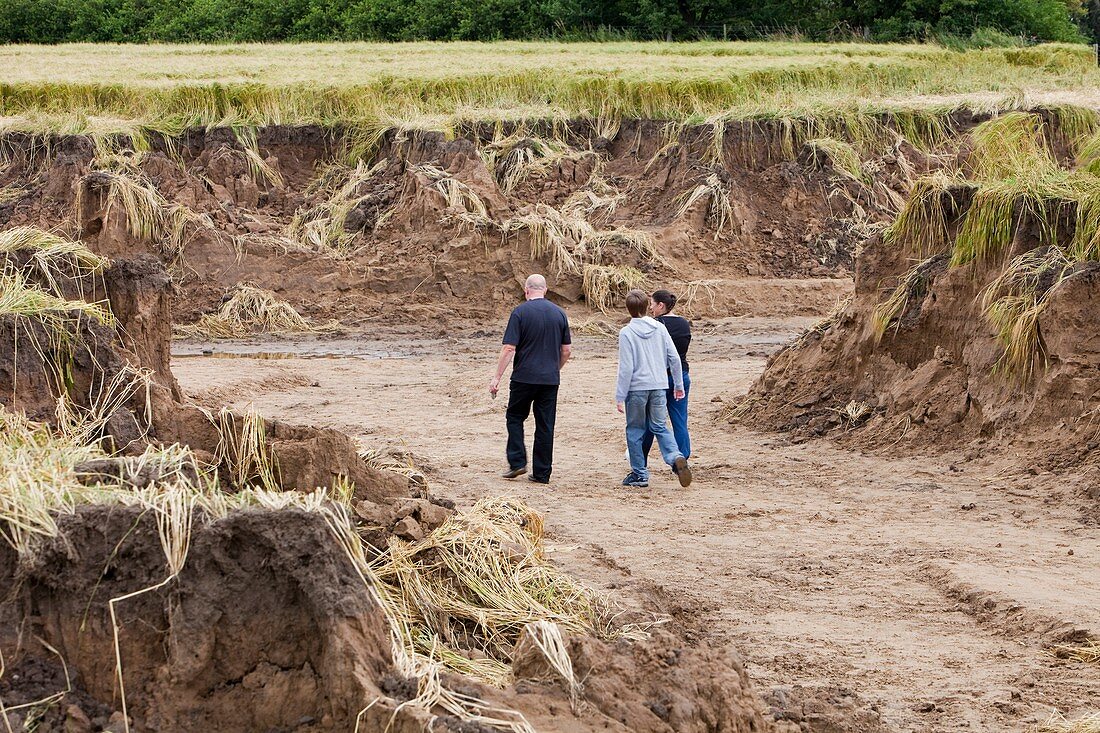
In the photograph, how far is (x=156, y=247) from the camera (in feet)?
66.4

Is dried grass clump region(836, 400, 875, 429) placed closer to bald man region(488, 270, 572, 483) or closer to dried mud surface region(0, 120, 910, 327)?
bald man region(488, 270, 572, 483)

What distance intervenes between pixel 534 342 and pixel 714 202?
12748 millimetres

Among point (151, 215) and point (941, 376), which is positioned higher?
point (151, 215)

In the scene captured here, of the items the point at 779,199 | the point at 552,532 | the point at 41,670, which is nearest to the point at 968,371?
the point at 552,532

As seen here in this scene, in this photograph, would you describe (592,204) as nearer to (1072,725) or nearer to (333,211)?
(333,211)

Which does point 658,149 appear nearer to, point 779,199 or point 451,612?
point 779,199

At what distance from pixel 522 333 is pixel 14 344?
3.71m

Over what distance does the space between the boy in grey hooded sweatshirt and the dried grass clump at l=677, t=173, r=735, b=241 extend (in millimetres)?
12317

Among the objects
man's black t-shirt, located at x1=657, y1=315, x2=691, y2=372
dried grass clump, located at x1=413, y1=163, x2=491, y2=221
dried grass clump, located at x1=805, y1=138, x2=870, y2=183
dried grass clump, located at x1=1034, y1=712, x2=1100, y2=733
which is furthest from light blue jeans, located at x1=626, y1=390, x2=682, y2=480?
dried grass clump, located at x1=805, y1=138, x2=870, y2=183

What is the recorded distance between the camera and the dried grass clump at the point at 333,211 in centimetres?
2106

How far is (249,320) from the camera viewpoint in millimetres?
19234

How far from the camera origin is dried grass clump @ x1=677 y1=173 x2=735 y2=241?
2145 centimetres

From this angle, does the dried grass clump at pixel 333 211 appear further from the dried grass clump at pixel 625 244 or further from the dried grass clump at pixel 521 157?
the dried grass clump at pixel 625 244

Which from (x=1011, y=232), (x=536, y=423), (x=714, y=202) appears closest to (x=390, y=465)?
(x=536, y=423)
